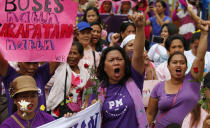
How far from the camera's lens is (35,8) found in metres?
5.11

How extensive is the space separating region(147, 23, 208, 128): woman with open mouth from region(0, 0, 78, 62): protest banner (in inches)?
49.5

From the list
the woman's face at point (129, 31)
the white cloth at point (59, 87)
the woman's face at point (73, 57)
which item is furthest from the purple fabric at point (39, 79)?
the woman's face at point (129, 31)

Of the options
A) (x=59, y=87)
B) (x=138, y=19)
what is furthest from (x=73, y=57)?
(x=138, y=19)

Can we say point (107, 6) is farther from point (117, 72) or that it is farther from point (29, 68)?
point (117, 72)

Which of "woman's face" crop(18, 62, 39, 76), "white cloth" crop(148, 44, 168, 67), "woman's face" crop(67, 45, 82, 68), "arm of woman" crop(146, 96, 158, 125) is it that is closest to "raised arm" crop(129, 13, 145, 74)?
"arm of woman" crop(146, 96, 158, 125)

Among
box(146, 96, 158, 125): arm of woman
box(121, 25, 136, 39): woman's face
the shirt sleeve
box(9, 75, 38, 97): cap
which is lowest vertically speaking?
box(146, 96, 158, 125): arm of woman

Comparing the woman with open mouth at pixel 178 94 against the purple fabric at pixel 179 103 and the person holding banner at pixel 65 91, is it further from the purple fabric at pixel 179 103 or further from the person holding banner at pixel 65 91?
the person holding banner at pixel 65 91

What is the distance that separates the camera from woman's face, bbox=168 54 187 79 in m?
5.05

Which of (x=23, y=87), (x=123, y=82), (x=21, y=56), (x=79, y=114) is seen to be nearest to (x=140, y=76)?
(x=123, y=82)

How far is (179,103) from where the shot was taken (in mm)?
4770

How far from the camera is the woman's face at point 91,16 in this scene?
789 centimetres

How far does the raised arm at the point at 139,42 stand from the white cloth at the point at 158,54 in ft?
9.28

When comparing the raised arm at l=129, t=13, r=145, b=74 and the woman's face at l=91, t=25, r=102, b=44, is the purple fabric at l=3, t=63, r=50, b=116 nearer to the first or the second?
the raised arm at l=129, t=13, r=145, b=74

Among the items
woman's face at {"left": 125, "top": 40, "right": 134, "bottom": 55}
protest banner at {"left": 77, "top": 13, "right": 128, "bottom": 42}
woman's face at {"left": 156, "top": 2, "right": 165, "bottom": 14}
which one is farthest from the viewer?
woman's face at {"left": 156, "top": 2, "right": 165, "bottom": 14}
